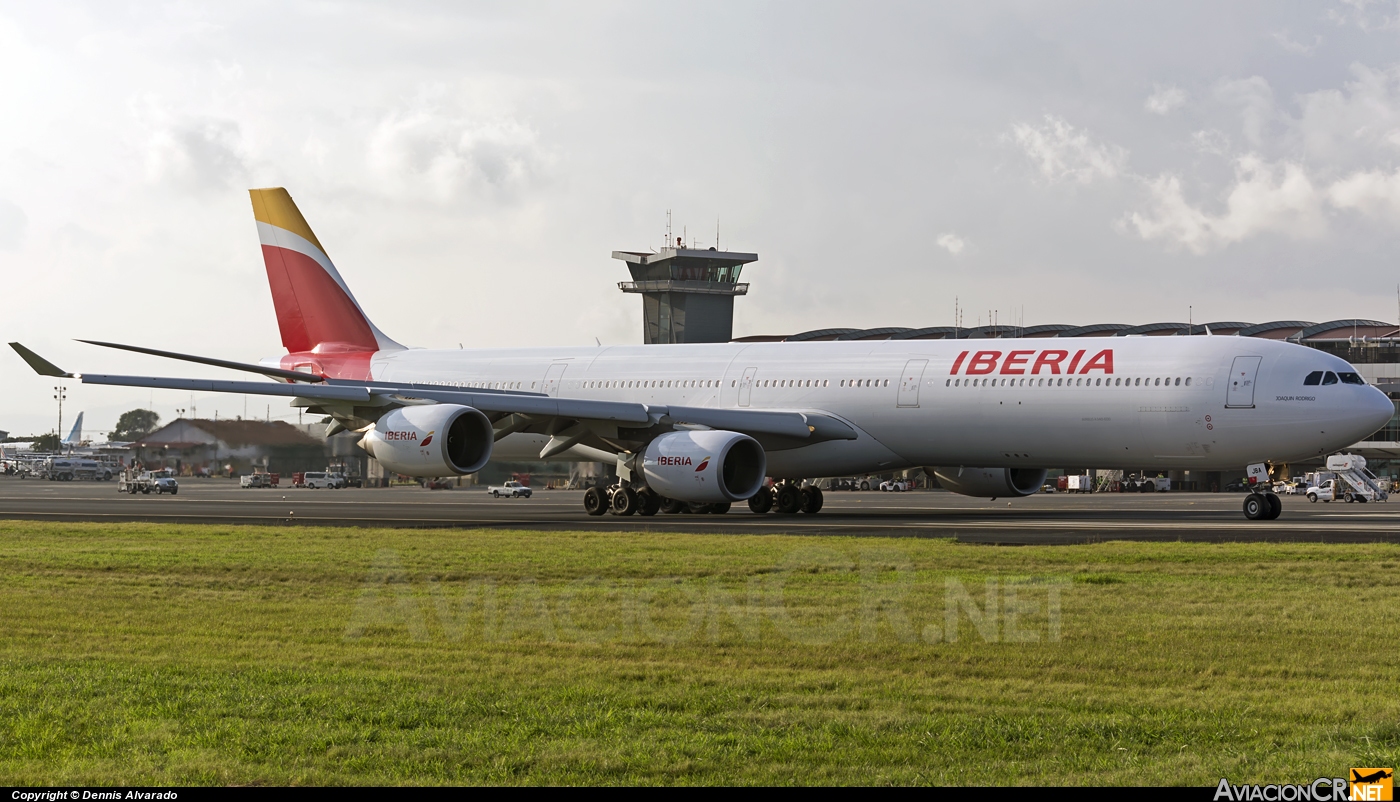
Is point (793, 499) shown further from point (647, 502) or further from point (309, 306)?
point (309, 306)

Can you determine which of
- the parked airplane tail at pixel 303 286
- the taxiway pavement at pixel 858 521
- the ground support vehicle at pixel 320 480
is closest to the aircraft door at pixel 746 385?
the taxiway pavement at pixel 858 521

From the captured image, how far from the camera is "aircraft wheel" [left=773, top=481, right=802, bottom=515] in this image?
34.6 meters

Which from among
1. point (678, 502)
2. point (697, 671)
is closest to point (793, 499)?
point (678, 502)

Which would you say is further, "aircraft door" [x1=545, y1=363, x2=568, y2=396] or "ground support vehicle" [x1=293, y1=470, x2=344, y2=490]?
"ground support vehicle" [x1=293, y1=470, x2=344, y2=490]

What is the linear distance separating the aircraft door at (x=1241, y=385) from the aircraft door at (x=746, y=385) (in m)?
11.5

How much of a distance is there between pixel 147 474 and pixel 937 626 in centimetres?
5664

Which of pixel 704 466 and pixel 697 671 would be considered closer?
pixel 697 671

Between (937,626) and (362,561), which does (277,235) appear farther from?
(937,626)

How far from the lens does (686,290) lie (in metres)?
101

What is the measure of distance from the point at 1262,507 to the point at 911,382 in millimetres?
7863

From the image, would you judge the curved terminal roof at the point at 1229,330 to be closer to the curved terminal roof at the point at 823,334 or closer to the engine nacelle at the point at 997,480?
the curved terminal roof at the point at 823,334

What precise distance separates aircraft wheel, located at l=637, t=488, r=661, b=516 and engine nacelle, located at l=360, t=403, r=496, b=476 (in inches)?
152

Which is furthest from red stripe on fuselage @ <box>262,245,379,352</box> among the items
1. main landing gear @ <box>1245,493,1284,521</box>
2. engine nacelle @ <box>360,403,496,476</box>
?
main landing gear @ <box>1245,493,1284,521</box>

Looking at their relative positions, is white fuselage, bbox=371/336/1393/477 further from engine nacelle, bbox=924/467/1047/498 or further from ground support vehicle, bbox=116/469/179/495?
ground support vehicle, bbox=116/469/179/495
